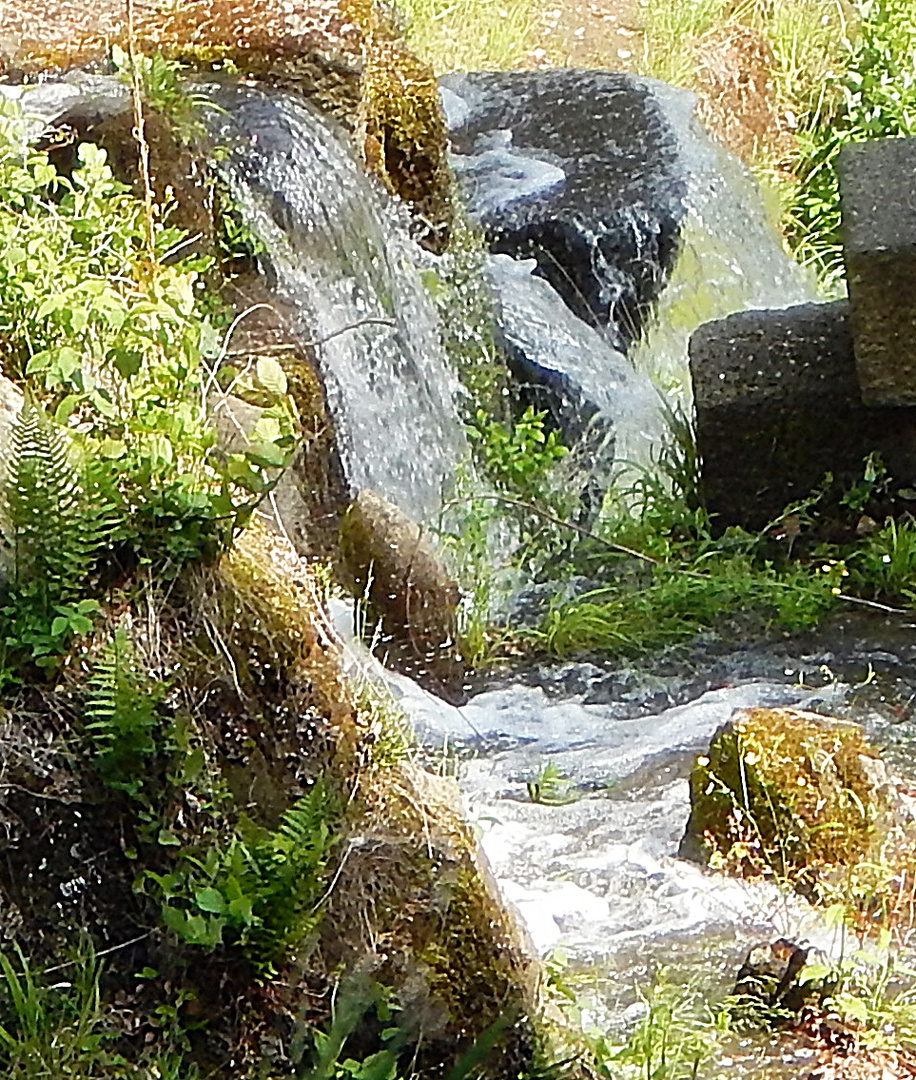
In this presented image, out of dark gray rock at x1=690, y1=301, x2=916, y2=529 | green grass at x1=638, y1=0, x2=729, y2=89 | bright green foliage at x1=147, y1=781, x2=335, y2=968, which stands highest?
bright green foliage at x1=147, y1=781, x2=335, y2=968

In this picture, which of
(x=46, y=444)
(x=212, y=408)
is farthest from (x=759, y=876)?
(x=46, y=444)

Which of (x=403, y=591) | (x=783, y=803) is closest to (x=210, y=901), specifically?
(x=783, y=803)

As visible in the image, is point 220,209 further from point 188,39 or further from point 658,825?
point 658,825

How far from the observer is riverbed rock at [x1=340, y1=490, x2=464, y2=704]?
4.64 m

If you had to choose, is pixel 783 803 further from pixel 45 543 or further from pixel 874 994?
pixel 45 543

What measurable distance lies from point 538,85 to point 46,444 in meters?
6.28

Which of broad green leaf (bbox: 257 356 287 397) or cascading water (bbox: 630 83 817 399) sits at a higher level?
Result: broad green leaf (bbox: 257 356 287 397)

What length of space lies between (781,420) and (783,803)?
7.16ft

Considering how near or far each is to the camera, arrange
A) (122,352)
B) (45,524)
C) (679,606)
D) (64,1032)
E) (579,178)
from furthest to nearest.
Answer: (579,178), (679,606), (122,352), (45,524), (64,1032)

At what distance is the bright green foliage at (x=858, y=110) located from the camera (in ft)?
28.3

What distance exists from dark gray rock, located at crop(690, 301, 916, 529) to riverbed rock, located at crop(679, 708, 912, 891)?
76.1 inches

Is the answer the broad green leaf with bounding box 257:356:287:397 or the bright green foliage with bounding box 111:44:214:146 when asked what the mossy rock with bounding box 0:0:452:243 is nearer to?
the bright green foliage with bounding box 111:44:214:146

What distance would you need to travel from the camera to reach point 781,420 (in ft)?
18.4

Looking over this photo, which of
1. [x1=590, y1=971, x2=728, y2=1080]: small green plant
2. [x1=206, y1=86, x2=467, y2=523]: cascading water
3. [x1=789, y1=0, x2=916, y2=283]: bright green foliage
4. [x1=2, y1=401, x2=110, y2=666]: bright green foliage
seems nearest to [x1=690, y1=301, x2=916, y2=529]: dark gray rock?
[x1=206, y1=86, x2=467, y2=523]: cascading water
